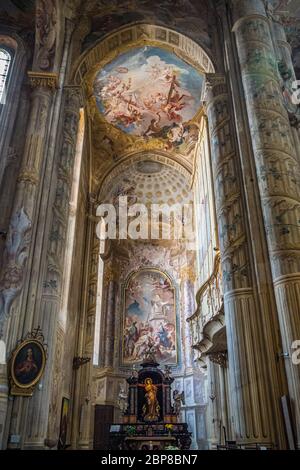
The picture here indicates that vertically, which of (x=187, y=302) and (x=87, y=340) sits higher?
(x=187, y=302)

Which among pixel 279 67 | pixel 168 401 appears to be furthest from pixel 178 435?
pixel 279 67

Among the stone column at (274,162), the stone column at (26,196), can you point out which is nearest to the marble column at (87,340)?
the stone column at (26,196)

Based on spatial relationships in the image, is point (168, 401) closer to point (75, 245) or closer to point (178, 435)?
point (178, 435)

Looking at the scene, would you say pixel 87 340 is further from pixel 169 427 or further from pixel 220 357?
pixel 220 357

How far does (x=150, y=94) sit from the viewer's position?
18.7 m

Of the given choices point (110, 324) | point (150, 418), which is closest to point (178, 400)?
point (150, 418)

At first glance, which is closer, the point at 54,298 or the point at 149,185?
the point at 54,298

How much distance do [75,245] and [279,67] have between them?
32.9 feet

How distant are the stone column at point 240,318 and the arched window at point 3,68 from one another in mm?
7112

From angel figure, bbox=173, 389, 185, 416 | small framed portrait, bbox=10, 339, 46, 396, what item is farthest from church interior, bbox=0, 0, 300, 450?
angel figure, bbox=173, 389, 185, 416

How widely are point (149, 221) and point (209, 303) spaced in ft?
39.4

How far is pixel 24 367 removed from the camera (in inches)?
338

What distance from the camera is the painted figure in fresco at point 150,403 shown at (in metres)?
17.5

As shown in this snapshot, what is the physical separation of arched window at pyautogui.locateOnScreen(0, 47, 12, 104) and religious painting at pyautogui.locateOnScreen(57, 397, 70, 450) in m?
10.6
